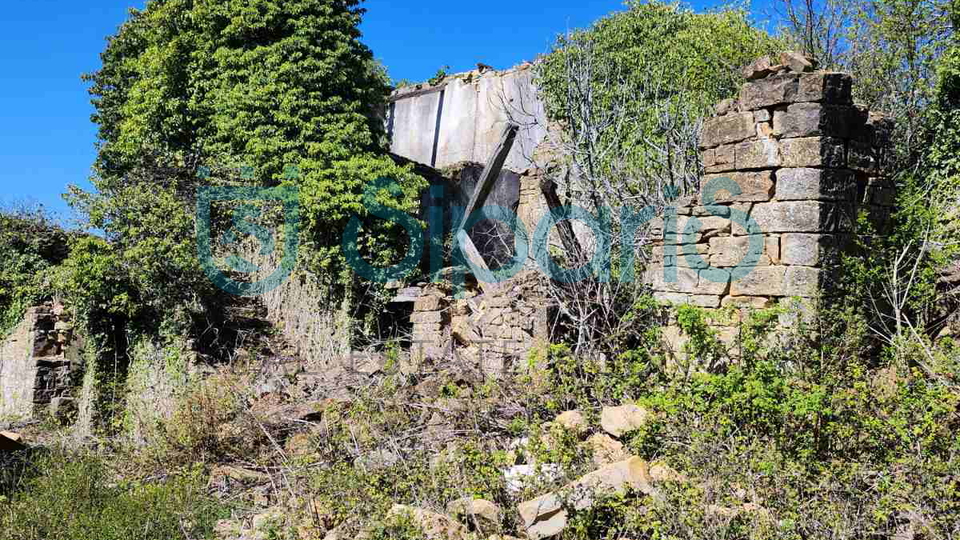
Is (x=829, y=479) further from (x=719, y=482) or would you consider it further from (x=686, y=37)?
(x=686, y=37)

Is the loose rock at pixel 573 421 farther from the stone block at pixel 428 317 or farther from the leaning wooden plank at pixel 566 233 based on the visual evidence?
the stone block at pixel 428 317

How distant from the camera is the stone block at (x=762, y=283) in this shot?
6785 millimetres

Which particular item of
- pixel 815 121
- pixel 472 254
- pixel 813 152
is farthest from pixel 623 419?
pixel 472 254

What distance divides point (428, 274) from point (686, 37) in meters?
6.17

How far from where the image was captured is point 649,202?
10094 mm

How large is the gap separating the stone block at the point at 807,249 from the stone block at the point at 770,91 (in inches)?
45.9

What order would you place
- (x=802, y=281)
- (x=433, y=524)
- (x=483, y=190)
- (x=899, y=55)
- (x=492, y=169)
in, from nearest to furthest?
(x=433, y=524)
(x=802, y=281)
(x=899, y=55)
(x=492, y=169)
(x=483, y=190)

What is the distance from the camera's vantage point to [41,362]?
11633mm

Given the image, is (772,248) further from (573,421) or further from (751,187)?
(573,421)

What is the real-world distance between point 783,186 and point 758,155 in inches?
13.8

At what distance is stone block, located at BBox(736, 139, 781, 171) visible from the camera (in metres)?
6.88

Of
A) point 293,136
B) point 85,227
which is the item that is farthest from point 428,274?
point 85,227

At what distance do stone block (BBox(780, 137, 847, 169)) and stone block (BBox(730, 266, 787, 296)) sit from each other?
0.91 m

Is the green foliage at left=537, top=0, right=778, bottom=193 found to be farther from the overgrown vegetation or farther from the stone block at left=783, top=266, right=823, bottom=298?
the stone block at left=783, top=266, right=823, bottom=298
